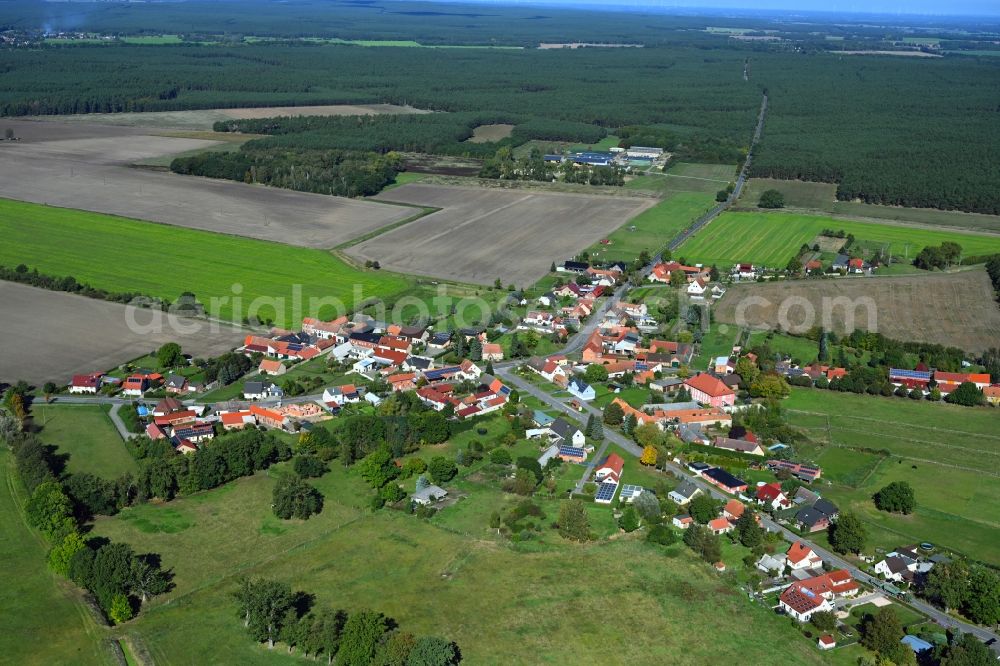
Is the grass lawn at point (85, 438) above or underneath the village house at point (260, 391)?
underneath

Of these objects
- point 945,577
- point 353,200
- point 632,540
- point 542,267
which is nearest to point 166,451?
point 632,540

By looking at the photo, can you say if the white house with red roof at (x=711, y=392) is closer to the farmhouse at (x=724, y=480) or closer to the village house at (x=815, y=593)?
the farmhouse at (x=724, y=480)

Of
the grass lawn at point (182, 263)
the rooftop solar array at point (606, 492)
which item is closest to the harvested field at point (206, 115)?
the grass lawn at point (182, 263)

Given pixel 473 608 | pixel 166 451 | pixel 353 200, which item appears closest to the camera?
pixel 473 608

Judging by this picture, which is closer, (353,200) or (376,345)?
(376,345)

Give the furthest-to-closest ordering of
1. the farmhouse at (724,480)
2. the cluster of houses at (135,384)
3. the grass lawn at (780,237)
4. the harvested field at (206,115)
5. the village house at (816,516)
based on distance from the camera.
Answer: the harvested field at (206,115) → the grass lawn at (780,237) → the cluster of houses at (135,384) → the farmhouse at (724,480) → the village house at (816,516)

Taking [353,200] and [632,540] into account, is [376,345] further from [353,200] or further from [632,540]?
[353,200]
